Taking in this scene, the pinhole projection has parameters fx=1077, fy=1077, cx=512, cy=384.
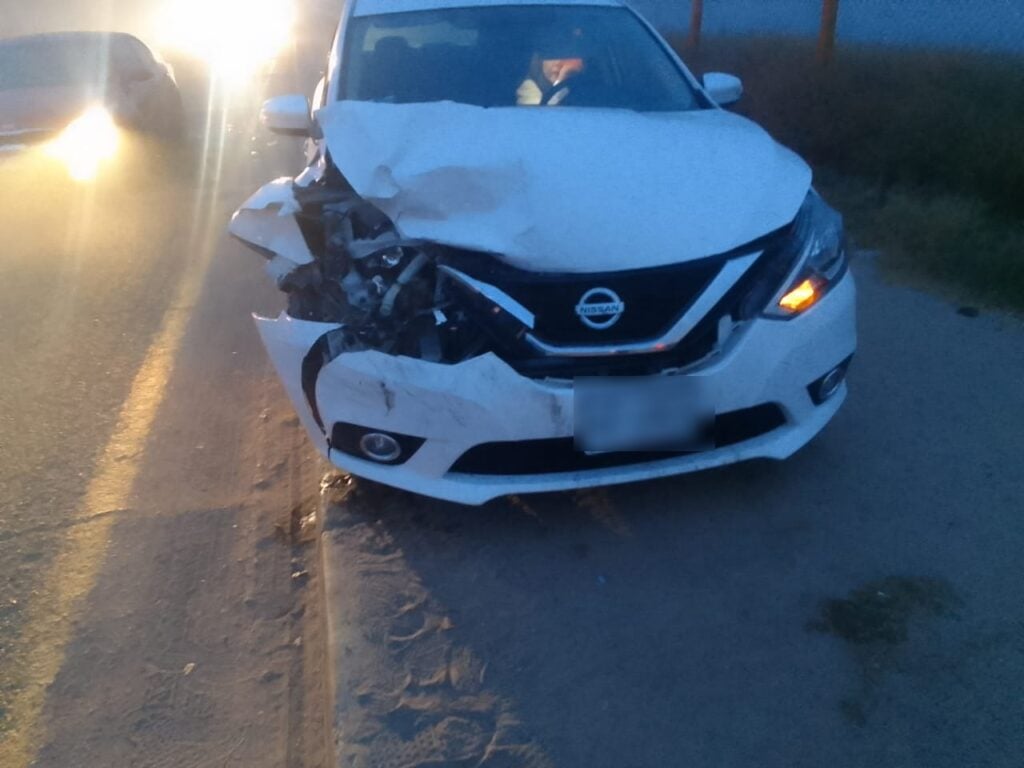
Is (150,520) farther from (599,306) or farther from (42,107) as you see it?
(42,107)

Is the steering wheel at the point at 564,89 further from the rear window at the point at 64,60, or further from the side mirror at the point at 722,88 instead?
the rear window at the point at 64,60

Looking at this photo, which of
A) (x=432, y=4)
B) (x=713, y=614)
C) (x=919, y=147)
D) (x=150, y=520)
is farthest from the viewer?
(x=919, y=147)

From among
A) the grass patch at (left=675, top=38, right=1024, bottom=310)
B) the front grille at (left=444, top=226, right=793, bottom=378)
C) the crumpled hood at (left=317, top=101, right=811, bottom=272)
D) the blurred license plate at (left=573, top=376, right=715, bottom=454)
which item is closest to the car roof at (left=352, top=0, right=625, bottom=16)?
the crumpled hood at (left=317, top=101, right=811, bottom=272)

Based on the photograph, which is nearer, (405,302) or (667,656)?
(667,656)

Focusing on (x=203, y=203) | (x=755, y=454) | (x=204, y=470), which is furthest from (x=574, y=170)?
(x=203, y=203)

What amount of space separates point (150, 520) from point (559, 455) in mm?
1693

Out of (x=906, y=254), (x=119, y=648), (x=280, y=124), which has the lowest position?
(x=906, y=254)

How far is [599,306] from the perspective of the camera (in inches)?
139

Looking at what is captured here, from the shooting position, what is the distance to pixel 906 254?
22.0 ft

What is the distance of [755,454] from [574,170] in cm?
120

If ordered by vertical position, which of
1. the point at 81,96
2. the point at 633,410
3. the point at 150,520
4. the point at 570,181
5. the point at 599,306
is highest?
the point at 570,181

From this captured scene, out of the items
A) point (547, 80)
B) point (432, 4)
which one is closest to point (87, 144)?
point (432, 4)

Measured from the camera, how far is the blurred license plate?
3.48 m

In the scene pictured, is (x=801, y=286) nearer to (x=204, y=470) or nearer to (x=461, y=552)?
(x=461, y=552)
